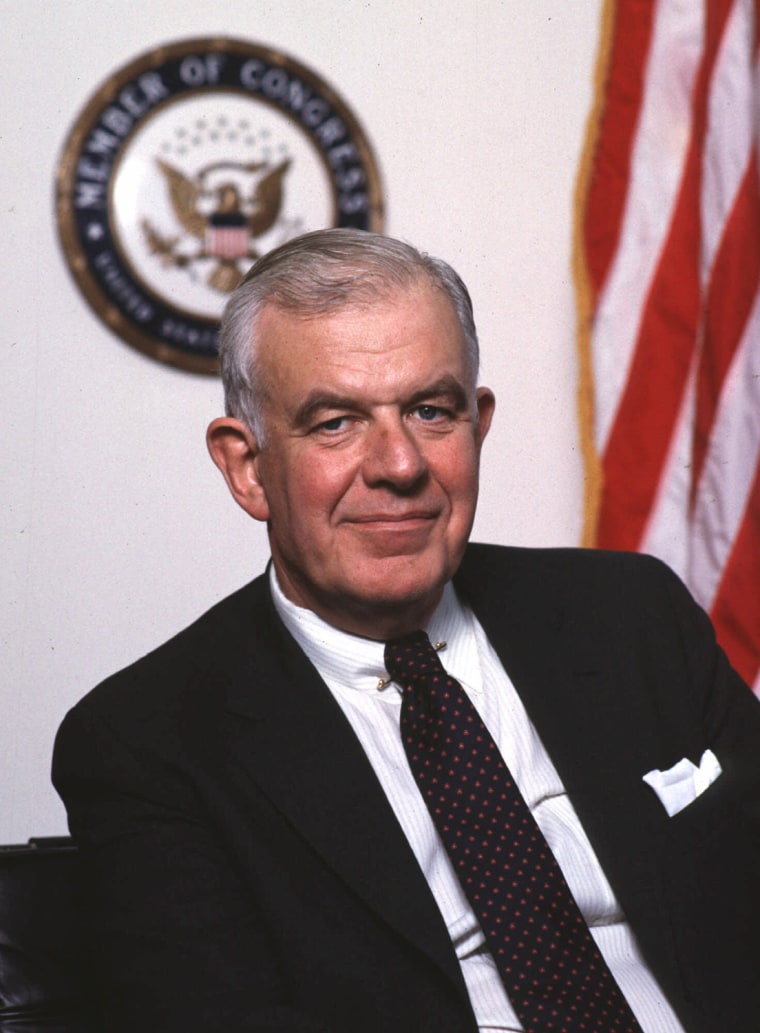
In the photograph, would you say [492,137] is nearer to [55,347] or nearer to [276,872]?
[55,347]

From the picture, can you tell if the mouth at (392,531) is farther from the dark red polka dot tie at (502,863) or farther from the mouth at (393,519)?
the dark red polka dot tie at (502,863)

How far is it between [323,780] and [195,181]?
5.39ft

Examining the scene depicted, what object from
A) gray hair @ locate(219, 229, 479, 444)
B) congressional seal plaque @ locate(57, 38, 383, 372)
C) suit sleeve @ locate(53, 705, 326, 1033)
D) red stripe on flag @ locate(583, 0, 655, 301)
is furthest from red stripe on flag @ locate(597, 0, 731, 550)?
suit sleeve @ locate(53, 705, 326, 1033)

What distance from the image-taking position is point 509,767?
1.88 metres

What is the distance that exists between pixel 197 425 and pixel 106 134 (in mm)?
669

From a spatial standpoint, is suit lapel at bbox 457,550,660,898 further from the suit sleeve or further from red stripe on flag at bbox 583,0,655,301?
red stripe on flag at bbox 583,0,655,301

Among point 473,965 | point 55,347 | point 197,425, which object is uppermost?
point 55,347

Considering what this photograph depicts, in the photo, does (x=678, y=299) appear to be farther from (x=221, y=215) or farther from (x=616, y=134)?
(x=221, y=215)

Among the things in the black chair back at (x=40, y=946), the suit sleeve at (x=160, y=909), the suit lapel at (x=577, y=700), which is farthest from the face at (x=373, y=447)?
the black chair back at (x=40, y=946)

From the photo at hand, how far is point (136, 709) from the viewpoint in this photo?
1.83 m

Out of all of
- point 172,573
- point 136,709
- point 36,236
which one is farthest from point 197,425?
point 136,709

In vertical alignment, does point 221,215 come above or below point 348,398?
above

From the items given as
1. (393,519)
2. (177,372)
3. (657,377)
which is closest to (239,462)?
(393,519)

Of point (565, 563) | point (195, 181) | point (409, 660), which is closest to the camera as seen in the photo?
point (409, 660)
